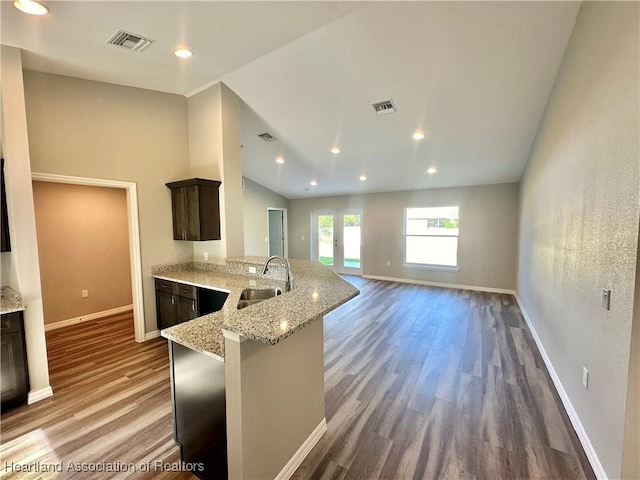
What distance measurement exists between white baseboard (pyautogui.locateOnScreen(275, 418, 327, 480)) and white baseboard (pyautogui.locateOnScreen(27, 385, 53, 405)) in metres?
2.40

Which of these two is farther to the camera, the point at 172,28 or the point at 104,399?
the point at 104,399

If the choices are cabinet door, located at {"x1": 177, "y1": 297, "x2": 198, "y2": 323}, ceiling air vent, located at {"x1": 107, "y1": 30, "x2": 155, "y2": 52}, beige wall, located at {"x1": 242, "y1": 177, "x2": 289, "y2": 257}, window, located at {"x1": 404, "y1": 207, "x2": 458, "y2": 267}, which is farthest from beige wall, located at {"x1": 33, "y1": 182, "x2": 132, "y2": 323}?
window, located at {"x1": 404, "y1": 207, "x2": 458, "y2": 267}

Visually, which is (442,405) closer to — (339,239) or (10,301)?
(10,301)

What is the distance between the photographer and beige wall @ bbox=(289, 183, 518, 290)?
6.08 metres

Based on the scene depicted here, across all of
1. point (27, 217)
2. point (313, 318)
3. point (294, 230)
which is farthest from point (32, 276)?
point (294, 230)

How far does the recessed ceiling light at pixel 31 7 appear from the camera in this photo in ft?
6.08

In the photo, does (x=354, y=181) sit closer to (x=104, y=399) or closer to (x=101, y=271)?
(x=101, y=271)

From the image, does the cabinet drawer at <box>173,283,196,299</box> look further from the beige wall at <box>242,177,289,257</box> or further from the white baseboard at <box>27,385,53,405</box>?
the beige wall at <box>242,177,289,257</box>

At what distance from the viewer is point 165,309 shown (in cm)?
371

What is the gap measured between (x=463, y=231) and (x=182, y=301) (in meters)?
6.14

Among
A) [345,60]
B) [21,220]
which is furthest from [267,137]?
[21,220]

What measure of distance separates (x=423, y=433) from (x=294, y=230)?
770 centimetres

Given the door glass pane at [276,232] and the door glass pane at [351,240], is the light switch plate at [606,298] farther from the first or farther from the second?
the door glass pane at [276,232]

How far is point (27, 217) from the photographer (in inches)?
95.6
